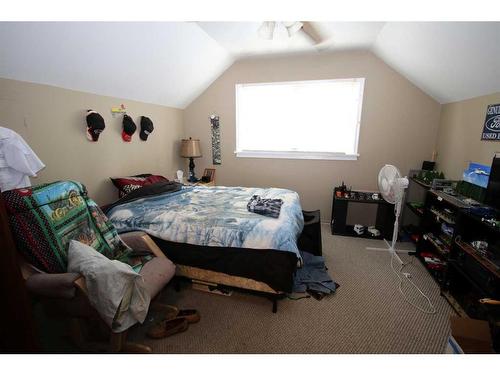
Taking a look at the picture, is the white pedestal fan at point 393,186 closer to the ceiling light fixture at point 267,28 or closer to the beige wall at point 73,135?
the ceiling light fixture at point 267,28

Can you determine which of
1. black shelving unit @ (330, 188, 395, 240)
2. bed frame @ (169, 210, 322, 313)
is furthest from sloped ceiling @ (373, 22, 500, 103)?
bed frame @ (169, 210, 322, 313)

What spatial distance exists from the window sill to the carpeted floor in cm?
184

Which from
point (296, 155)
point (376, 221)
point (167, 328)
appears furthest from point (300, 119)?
point (167, 328)

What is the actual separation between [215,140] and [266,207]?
2.18 m

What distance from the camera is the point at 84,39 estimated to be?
5.81 feet

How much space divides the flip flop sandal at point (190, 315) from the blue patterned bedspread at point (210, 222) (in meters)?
0.53

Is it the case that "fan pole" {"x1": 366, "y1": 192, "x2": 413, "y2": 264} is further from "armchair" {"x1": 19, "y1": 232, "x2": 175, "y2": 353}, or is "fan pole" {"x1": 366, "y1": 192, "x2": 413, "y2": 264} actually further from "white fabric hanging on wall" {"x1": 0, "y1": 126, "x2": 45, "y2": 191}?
"white fabric hanging on wall" {"x1": 0, "y1": 126, "x2": 45, "y2": 191}

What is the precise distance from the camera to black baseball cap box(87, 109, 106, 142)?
88.8 inches

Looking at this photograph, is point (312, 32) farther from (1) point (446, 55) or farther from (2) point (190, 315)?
(2) point (190, 315)

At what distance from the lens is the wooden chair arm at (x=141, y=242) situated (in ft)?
5.95

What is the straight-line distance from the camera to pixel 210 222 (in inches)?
77.1

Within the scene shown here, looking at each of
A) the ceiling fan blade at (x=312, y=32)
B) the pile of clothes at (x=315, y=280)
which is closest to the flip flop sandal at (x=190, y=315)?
the pile of clothes at (x=315, y=280)
